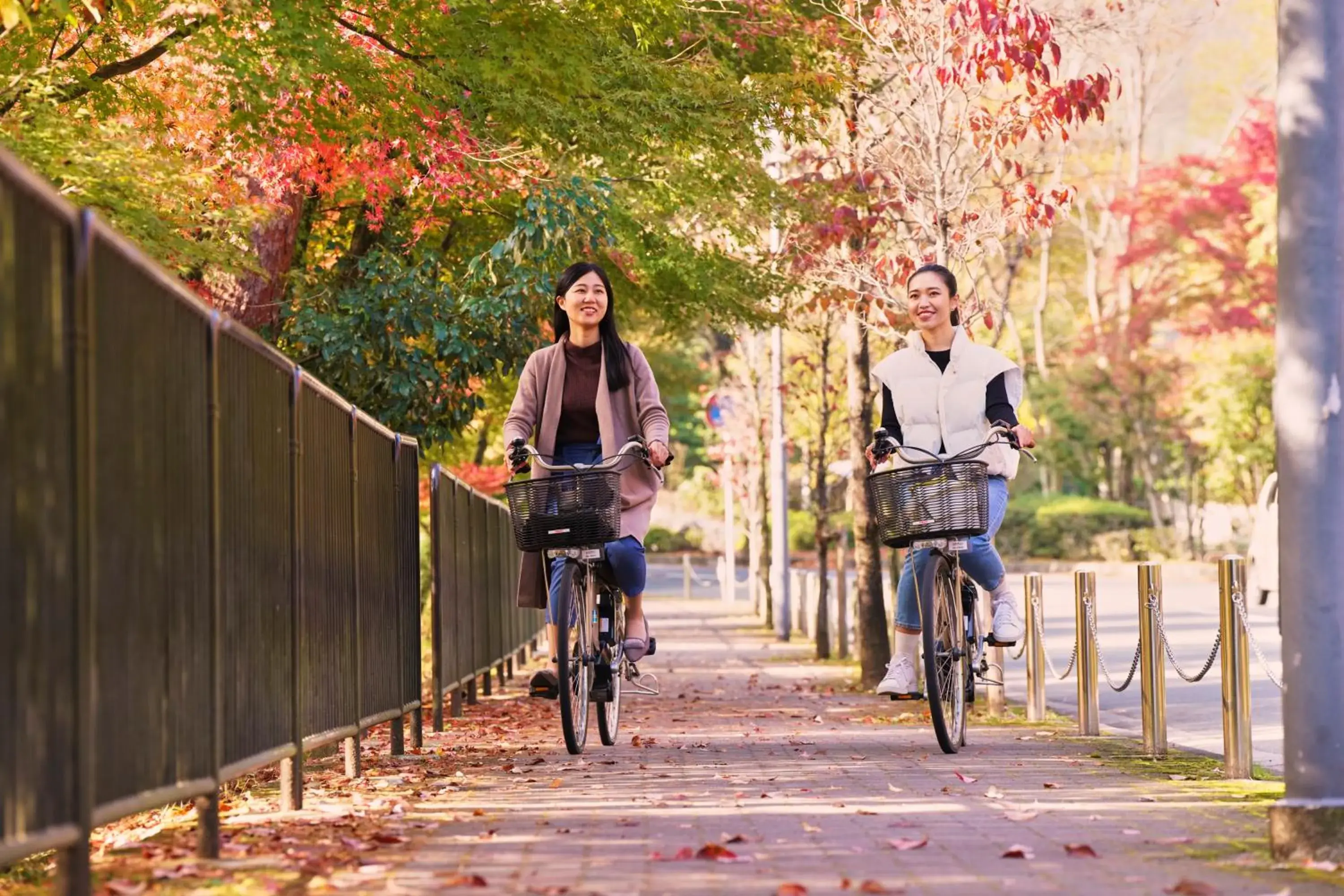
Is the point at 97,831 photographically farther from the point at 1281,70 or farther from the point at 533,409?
the point at 1281,70

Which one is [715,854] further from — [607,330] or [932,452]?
[607,330]

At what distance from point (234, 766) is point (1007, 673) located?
14761 millimetres

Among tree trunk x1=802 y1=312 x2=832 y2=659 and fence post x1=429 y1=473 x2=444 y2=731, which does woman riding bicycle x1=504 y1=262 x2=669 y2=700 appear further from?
tree trunk x1=802 y1=312 x2=832 y2=659

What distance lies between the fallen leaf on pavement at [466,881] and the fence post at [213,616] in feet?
2.88

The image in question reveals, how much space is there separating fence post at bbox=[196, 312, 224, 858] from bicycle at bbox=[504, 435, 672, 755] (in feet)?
10.1

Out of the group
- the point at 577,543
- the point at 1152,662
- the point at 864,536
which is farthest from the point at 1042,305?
the point at 577,543

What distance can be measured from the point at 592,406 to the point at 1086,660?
338cm

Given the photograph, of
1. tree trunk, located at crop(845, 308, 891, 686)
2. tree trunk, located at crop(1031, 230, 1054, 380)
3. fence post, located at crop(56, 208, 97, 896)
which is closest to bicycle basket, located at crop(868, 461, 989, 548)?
fence post, located at crop(56, 208, 97, 896)

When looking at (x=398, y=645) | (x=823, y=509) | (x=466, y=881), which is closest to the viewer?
(x=466, y=881)

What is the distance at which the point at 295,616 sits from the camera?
7.28 m

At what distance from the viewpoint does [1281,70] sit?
20.2ft

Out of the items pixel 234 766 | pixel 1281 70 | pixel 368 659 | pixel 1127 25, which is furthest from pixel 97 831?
pixel 1127 25

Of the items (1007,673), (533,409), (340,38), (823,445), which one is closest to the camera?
(533,409)

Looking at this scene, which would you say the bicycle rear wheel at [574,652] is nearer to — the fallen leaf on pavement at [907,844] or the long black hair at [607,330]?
the long black hair at [607,330]
